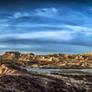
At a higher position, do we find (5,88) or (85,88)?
(5,88)

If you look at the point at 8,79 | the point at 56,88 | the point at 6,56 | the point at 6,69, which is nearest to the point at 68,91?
the point at 56,88

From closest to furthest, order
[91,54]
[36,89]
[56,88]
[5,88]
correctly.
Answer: [5,88], [36,89], [56,88], [91,54]

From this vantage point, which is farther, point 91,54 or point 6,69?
point 91,54

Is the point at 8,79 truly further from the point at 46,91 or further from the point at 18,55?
the point at 18,55

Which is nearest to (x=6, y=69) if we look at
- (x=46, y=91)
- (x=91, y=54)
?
(x=46, y=91)

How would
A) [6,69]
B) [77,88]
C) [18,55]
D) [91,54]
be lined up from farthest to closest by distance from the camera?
1. [18,55]
2. [91,54]
3. [6,69]
4. [77,88]

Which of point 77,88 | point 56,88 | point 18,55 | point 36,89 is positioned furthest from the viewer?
point 18,55

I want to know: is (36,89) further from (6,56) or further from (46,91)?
(6,56)

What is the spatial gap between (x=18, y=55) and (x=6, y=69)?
125402 millimetres

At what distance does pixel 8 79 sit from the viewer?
67.2ft

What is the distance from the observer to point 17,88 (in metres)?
18.2

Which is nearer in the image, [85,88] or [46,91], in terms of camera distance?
[46,91]

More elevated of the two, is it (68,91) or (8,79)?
(8,79)

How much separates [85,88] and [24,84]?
867cm
